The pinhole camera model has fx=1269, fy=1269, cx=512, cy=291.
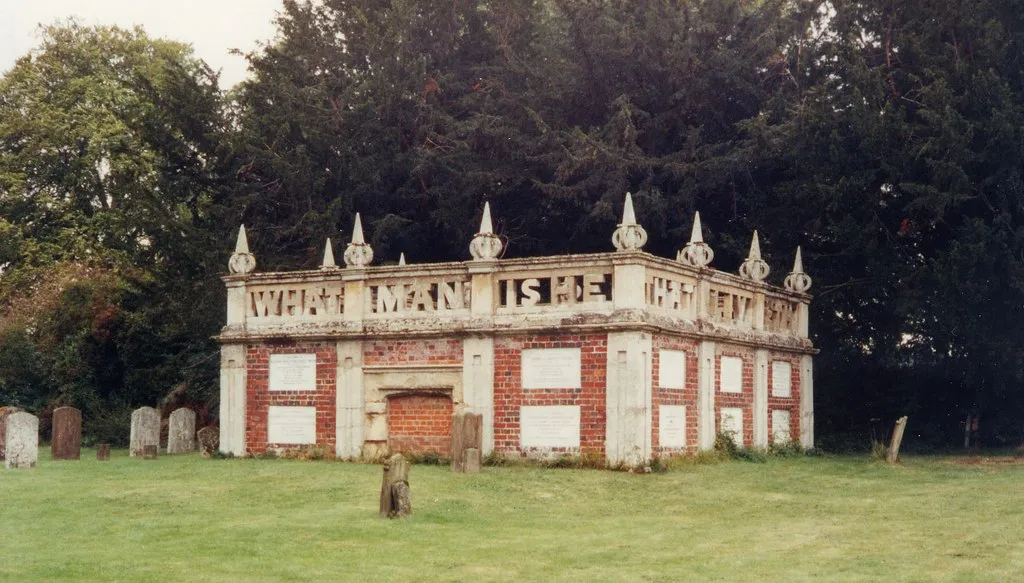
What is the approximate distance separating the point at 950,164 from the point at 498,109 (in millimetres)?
14877

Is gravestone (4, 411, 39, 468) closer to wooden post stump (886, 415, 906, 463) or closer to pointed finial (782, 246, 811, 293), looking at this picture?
wooden post stump (886, 415, 906, 463)

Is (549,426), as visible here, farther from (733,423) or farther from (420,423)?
(733,423)

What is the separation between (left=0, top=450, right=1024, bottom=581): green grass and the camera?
13281mm

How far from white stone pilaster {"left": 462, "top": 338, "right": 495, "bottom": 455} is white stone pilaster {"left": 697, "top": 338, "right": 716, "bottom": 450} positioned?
4170 mm

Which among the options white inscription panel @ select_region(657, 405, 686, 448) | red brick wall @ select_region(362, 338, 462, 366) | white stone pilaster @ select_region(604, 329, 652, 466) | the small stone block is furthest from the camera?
red brick wall @ select_region(362, 338, 462, 366)

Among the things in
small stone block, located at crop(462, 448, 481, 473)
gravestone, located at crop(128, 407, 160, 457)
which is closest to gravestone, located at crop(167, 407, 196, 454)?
gravestone, located at crop(128, 407, 160, 457)

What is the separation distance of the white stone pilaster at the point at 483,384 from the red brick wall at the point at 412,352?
1.39 feet

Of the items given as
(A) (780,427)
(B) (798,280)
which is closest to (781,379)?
(A) (780,427)

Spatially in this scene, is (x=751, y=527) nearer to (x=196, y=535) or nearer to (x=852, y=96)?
(x=196, y=535)

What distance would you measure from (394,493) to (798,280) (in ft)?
54.1

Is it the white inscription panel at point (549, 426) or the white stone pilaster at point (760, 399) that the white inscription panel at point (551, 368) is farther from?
the white stone pilaster at point (760, 399)

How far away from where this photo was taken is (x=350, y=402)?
25.4 meters

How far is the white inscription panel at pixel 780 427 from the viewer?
28188 mm

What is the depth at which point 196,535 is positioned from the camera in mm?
15602
